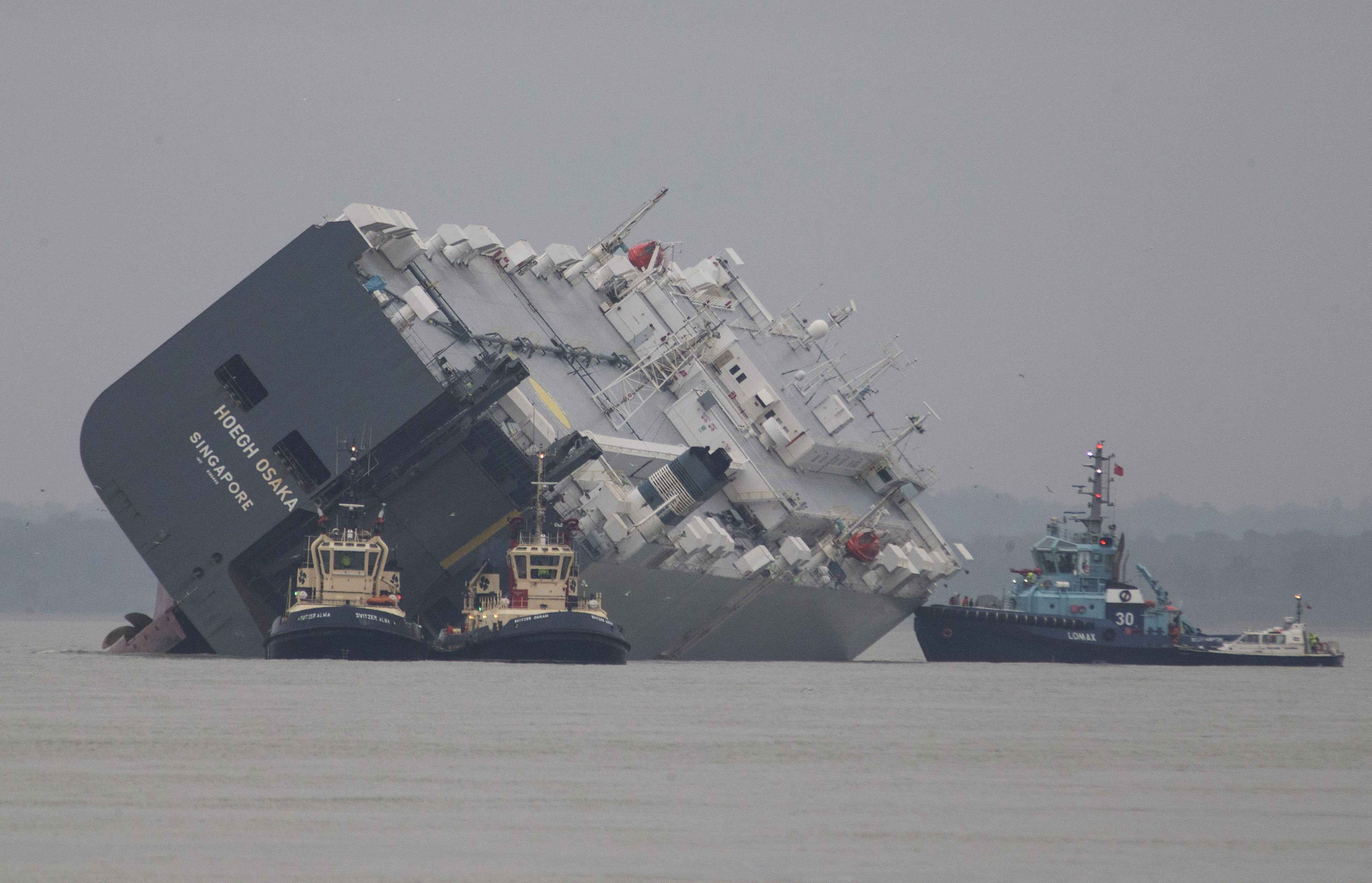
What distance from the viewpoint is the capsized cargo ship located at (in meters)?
50.1

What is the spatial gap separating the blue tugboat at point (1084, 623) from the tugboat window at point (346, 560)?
22.9 m

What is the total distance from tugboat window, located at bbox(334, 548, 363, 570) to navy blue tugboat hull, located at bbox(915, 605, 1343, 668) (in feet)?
74.9

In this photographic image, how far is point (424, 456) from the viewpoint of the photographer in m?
50.7

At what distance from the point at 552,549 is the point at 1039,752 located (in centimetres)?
2007

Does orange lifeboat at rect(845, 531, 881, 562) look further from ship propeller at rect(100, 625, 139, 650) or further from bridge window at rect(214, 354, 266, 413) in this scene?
ship propeller at rect(100, 625, 139, 650)

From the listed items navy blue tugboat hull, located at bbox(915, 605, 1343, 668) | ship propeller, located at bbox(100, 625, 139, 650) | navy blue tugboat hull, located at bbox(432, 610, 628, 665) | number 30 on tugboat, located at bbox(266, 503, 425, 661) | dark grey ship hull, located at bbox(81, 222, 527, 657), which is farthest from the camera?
navy blue tugboat hull, located at bbox(915, 605, 1343, 668)

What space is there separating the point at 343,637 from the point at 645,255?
2733 centimetres

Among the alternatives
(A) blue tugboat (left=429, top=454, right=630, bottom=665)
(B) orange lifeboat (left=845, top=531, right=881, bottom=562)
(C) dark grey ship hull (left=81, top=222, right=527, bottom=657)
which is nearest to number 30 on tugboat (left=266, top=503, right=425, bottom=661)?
(C) dark grey ship hull (left=81, top=222, right=527, bottom=657)

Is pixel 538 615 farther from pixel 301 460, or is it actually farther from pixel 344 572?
pixel 301 460

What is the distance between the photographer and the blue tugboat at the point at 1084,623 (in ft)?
211

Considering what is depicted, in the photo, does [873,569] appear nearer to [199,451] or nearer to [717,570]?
[717,570]

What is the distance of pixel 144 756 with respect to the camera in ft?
93.4

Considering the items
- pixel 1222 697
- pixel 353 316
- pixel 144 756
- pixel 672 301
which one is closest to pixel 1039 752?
pixel 144 756

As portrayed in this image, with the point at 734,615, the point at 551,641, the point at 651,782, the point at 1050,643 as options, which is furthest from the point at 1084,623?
the point at 651,782
